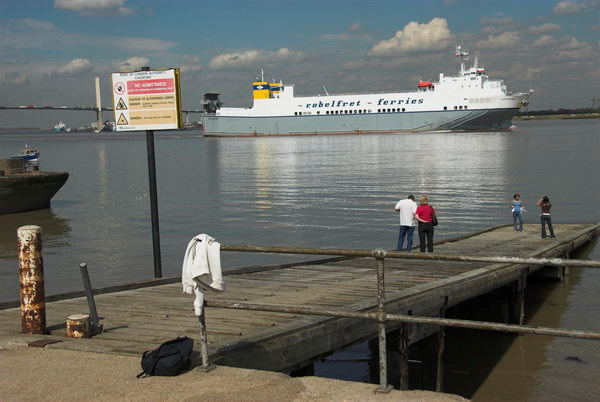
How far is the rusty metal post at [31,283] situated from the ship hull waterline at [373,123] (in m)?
105

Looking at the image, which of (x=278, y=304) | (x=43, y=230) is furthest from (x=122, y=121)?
(x=43, y=230)

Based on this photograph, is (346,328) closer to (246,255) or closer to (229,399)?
(229,399)

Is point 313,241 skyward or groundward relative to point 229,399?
groundward

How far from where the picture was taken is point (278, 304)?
762cm

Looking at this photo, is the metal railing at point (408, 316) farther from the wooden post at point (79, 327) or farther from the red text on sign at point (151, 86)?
the red text on sign at point (151, 86)

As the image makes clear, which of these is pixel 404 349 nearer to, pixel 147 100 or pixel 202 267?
pixel 202 267

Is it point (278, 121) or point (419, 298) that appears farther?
point (278, 121)

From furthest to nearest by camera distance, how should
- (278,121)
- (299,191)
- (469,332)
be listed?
1. (278,121)
2. (299,191)
3. (469,332)

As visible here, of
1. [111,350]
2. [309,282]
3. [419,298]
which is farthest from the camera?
[309,282]

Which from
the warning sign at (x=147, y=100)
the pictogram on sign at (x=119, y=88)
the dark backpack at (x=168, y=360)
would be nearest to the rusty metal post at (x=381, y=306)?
the dark backpack at (x=168, y=360)

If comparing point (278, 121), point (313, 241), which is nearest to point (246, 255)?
point (313, 241)

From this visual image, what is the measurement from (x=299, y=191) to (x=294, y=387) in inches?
1231

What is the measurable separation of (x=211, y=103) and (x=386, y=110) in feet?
137

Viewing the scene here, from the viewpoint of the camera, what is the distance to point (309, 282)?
9453 millimetres
